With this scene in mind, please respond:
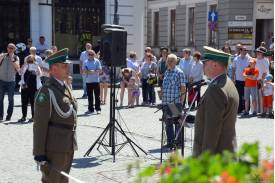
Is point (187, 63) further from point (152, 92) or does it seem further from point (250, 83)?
point (250, 83)

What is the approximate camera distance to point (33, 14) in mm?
23688

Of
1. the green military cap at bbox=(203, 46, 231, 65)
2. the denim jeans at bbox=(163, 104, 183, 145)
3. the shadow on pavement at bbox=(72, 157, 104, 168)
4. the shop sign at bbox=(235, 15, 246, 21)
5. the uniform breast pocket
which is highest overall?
the shop sign at bbox=(235, 15, 246, 21)

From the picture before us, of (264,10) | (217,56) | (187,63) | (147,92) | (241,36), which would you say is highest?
(264,10)

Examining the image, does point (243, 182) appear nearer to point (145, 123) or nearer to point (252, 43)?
point (145, 123)

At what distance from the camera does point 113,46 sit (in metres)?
9.80

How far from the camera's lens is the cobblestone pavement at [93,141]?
802 centimetres

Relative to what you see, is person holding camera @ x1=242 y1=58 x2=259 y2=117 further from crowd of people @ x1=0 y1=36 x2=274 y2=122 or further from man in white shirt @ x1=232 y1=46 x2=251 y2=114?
man in white shirt @ x1=232 y1=46 x2=251 y2=114

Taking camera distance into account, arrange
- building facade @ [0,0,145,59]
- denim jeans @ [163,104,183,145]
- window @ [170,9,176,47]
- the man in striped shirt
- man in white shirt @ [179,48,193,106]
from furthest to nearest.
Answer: window @ [170,9,176,47]
building facade @ [0,0,145,59]
man in white shirt @ [179,48,193,106]
the man in striped shirt
denim jeans @ [163,104,183,145]

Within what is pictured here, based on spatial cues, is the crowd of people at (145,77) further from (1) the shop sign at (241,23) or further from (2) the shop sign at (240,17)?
(2) the shop sign at (240,17)

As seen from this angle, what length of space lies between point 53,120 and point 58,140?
196 millimetres

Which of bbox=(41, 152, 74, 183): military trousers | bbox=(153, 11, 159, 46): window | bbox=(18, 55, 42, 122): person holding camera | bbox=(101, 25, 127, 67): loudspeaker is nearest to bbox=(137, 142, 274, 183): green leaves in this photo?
bbox=(41, 152, 74, 183): military trousers

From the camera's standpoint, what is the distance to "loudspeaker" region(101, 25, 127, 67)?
9797 mm

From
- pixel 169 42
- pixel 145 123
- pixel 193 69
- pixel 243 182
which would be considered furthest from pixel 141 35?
pixel 243 182

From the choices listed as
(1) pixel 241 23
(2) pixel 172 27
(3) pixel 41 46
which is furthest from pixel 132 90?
(2) pixel 172 27
